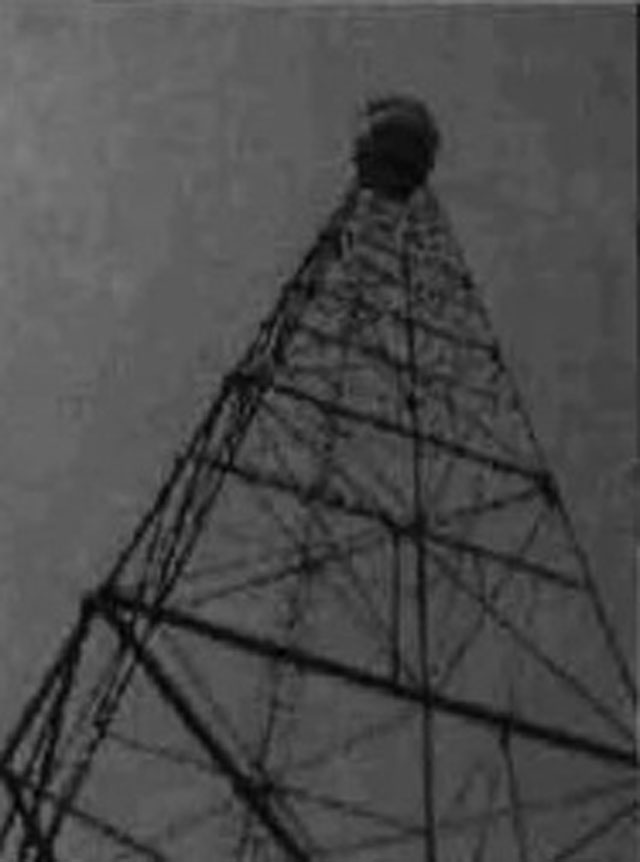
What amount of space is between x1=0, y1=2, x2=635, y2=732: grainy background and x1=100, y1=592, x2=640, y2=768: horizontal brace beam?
3399cm

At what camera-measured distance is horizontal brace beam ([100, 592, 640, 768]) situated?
11359mm

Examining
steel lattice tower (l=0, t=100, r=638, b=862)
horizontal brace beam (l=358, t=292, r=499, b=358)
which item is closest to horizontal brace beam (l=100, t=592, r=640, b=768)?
steel lattice tower (l=0, t=100, r=638, b=862)

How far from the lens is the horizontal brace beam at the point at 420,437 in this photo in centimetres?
1539

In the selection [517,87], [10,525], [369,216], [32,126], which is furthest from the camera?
[517,87]

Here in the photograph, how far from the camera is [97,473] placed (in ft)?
164

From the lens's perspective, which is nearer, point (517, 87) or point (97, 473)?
point (97, 473)

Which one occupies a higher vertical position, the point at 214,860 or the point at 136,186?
the point at 136,186

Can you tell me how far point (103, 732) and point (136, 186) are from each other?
44606 mm

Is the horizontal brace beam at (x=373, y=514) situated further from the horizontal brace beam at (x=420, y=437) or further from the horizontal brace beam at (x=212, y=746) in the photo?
the horizontal brace beam at (x=212, y=746)

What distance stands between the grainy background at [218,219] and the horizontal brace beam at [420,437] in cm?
3007

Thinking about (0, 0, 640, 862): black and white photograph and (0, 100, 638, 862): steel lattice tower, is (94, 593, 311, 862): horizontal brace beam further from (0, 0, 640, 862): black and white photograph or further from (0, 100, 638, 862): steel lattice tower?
(0, 0, 640, 862): black and white photograph

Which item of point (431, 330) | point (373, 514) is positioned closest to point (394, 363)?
point (431, 330)

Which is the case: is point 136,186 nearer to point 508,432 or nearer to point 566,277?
point 566,277

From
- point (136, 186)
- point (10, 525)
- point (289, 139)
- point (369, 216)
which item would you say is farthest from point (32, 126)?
point (369, 216)
